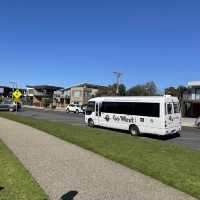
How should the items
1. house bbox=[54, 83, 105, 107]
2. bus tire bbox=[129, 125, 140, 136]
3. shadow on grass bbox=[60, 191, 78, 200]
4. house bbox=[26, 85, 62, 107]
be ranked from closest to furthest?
shadow on grass bbox=[60, 191, 78, 200]
bus tire bbox=[129, 125, 140, 136]
house bbox=[54, 83, 105, 107]
house bbox=[26, 85, 62, 107]

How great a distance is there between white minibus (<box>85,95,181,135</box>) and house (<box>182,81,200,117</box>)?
1572 inches

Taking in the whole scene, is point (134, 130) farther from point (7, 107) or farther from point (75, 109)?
point (75, 109)

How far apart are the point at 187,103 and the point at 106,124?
42.8m

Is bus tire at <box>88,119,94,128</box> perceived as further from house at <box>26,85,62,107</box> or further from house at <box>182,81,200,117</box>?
house at <box>26,85,62,107</box>

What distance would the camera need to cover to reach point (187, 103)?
68.1m

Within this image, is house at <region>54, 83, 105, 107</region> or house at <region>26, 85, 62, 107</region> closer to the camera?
house at <region>54, 83, 105, 107</region>

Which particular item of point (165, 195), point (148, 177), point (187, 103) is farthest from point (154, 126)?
point (187, 103)

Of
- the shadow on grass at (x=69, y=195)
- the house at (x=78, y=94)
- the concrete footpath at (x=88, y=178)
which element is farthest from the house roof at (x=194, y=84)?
the shadow on grass at (x=69, y=195)

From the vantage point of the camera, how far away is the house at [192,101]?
6562cm

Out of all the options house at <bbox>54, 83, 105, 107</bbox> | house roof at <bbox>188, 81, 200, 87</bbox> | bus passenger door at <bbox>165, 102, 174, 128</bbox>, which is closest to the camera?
bus passenger door at <bbox>165, 102, 174, 128</bbox>

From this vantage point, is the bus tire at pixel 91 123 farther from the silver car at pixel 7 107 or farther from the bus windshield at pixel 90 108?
the silver car at pixel 7 107

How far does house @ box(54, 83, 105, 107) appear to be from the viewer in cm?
11194

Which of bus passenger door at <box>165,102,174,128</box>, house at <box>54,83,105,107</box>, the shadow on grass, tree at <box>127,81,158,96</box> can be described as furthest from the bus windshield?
tree at <box>127,81,158,96</box>

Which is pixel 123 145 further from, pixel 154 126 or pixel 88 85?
pixel 88 85
